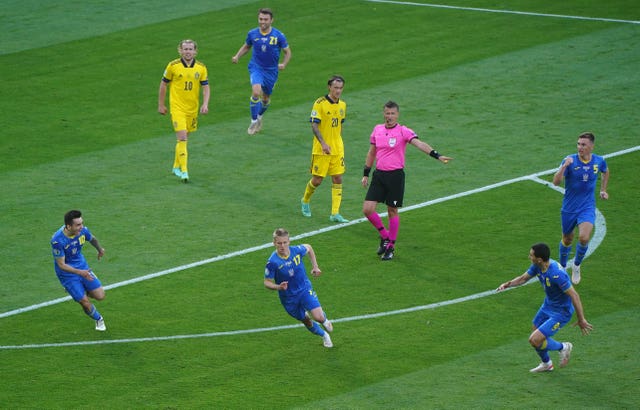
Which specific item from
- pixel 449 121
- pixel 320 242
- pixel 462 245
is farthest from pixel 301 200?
pixel 449 121

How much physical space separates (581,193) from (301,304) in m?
4.93

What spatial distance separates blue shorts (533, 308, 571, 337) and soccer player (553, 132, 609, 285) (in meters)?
2.99

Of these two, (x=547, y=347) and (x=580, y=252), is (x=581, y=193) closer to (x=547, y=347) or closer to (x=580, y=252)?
(x=580, y=252)

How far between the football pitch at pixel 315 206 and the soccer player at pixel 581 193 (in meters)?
0.62

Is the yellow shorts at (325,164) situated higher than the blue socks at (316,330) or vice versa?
the yellow shorts at (325,164)

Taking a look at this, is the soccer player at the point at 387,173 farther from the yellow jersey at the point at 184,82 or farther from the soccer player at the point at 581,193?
the yellow jersey at the point at 184,82

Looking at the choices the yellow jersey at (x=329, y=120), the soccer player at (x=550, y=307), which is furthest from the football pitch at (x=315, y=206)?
the yellow jersey at (x=329, y=120)

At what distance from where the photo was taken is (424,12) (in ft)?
110

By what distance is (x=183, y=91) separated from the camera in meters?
22.2

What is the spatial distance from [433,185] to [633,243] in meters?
4.37

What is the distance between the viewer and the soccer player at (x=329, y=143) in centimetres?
1992

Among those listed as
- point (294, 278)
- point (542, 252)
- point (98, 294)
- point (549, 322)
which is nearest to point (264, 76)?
point (98, 294)

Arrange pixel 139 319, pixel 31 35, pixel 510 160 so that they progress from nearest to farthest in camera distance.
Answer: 1. pixel 139 319
2. pixel 510 160
3. pixel 31 35

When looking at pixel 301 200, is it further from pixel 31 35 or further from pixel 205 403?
pixel 31 35
